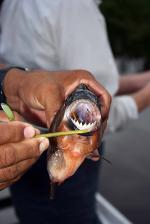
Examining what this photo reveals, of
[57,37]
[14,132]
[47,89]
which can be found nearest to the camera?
[14,132]

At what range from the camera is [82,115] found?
0.78m

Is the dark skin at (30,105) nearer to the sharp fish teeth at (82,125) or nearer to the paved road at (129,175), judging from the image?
the sharp fish teeth at (82,125)

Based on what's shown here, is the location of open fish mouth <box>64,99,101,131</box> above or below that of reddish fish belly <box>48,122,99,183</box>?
above

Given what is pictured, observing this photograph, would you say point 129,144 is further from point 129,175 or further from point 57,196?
point 57,196

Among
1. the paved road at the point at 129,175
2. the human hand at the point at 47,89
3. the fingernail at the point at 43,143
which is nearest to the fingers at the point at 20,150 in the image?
the fingernail at the point at 43,143

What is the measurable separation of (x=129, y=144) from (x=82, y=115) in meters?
2.62

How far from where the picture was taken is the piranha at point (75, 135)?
79 centimetres

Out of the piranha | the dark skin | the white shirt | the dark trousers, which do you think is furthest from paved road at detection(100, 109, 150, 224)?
the piranha

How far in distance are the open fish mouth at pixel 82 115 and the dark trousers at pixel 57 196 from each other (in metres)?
0.52

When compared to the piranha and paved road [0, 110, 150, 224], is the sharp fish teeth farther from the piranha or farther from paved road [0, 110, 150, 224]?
paved road [0, 110, 150, 224]

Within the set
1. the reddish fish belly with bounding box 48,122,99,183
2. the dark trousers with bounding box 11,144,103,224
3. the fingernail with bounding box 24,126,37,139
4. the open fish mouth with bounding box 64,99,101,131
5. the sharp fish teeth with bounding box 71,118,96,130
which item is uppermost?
the open fish mouth with bounding box 64,99,101,131

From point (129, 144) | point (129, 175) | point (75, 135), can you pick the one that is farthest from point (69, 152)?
point (129, 144)

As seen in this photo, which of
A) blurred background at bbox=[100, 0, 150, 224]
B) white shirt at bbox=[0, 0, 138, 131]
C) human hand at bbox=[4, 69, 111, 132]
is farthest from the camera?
blurred background at bbox=[100, 0, 150, 224]

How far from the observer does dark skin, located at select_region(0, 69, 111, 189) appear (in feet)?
2.57
